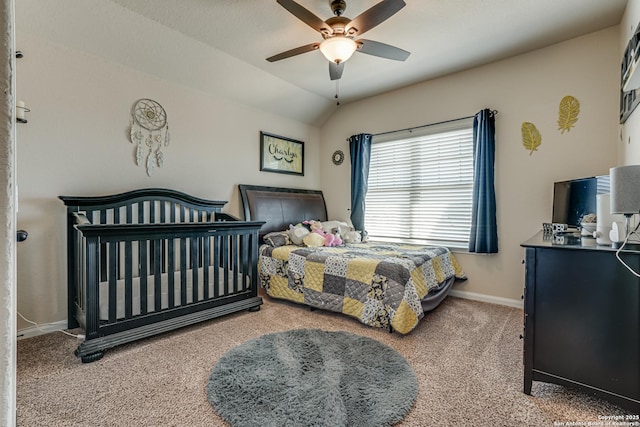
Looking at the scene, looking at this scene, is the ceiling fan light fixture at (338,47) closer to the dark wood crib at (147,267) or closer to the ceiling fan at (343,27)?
the ceiling fan at (343,27)

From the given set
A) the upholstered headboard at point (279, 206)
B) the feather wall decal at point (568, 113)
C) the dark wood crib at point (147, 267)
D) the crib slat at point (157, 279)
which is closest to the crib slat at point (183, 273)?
the dark wood crib at point (147, 267)

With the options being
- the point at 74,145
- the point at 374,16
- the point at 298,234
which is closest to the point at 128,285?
the point at 74,145

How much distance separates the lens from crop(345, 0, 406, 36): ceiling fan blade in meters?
1.75

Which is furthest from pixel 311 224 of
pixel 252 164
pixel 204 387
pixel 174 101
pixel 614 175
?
pixel 614 175

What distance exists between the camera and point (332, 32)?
2.10 metres

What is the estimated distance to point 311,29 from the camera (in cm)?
253

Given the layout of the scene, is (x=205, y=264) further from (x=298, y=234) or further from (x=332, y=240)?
(x=332, y=240)

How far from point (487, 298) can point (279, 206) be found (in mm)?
2618

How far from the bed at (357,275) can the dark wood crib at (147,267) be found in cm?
37

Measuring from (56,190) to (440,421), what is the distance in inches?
120

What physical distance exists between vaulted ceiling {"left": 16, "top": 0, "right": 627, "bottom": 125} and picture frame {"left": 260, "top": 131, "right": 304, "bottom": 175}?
31.8 inches

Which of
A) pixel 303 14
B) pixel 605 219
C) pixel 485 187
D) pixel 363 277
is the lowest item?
pixel 363 277

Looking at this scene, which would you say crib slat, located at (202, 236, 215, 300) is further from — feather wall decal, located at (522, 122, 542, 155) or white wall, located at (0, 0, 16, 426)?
feather wall decal, located at (522, 122, 542, 155)

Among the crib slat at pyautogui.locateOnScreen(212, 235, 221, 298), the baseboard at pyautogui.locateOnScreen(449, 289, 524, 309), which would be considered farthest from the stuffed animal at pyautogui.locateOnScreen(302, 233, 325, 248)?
the baseboard at pyautogui.locateOnScreen(449, 289, 524, 309)
